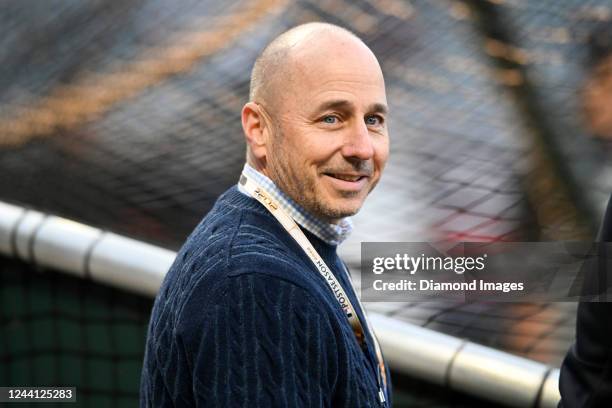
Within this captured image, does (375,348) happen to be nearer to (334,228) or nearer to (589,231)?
(334,228)

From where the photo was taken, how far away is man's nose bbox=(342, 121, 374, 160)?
90 centimetres

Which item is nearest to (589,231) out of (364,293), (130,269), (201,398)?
(364,293)

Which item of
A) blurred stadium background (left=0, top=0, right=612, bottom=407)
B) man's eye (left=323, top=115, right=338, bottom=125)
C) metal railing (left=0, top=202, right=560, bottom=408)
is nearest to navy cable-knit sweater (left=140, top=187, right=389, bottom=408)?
man's eye (left=323, top=115, right=338, bottom=125)

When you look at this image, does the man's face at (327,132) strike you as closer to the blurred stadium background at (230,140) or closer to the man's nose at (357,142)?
the man's nose at (357,142)

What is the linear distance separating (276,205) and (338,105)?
11 cm

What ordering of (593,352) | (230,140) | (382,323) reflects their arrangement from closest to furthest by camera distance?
(593,352) < (382,323) < (230,140)

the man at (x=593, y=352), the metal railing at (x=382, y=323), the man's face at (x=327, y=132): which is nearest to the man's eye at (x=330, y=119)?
the man's face at (x=327, y=132)

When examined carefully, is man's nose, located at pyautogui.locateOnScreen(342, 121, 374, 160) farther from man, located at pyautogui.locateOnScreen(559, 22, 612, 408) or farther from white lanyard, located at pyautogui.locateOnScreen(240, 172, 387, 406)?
man, located at pyautogui.locateOnScreen(559, 22, 612, 408)

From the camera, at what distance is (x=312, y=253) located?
922mm

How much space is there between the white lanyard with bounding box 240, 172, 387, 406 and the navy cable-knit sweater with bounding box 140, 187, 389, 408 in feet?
0.03

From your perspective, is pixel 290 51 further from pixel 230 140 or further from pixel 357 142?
pixel 230 140

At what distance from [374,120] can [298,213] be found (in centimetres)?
11

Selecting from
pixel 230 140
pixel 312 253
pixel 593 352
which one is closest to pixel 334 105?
pixel 312 253

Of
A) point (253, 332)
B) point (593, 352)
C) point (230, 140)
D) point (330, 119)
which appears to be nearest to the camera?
point (253, 332)
